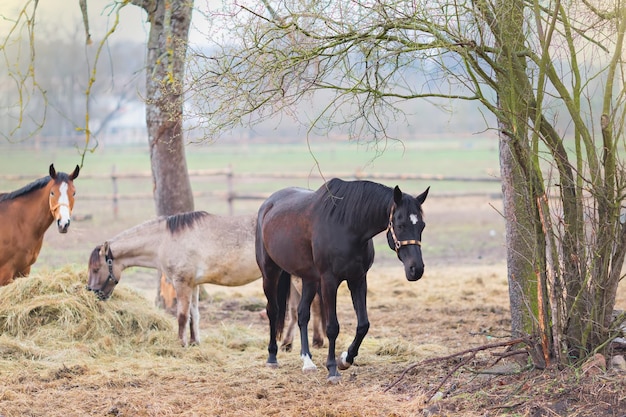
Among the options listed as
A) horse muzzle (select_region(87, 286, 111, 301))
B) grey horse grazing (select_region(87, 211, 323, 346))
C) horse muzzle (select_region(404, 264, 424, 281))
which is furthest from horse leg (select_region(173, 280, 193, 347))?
horse muzzle (select_region(404, 264, 424, 281))

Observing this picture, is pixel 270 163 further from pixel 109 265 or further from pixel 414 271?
pixel 414 271

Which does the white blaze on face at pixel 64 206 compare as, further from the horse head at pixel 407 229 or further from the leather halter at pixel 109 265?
the horse head at pixel 407 229

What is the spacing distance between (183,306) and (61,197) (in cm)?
175

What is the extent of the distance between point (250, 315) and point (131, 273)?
4209mm

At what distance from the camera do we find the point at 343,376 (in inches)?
238

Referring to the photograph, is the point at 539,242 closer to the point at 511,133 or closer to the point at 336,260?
the point at 511,133

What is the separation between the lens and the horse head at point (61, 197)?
796 centimetres

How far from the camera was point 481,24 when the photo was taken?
502 centimetres

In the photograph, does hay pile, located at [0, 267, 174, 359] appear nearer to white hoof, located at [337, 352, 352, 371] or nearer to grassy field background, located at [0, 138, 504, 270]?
A: grassy field background, located at [0, 138, 504, 270]

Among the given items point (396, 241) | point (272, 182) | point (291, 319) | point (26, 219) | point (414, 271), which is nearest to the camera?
point (414, 271)

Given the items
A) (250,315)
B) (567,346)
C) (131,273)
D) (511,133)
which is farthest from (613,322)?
(131,273)

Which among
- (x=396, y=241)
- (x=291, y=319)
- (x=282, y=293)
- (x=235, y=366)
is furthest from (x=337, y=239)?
(x=291, y=319)

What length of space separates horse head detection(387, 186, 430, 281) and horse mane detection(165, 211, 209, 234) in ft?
9.61

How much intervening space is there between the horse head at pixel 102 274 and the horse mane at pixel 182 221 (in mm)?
683
